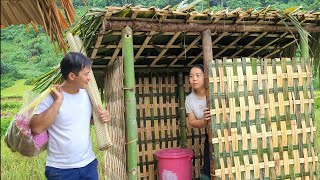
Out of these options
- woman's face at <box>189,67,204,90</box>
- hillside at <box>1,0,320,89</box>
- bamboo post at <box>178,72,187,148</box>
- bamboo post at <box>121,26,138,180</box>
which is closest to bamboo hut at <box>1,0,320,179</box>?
bamboo post at <box>121,26,138,180</box>

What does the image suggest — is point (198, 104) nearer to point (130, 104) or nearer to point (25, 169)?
point (130, 104)

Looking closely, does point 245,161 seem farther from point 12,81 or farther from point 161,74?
point 12,81

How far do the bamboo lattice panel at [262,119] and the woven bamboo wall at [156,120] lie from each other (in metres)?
1.59

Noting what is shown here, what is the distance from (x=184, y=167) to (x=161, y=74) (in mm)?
1422

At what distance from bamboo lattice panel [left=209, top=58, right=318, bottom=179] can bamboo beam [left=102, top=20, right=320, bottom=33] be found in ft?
1.17

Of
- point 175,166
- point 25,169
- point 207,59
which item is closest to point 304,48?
point 207,59

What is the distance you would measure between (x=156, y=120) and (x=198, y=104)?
4.32 feet

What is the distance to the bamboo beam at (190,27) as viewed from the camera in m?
3.52

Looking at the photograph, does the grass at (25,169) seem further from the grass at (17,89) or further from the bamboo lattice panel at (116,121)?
the grass at (17,89)

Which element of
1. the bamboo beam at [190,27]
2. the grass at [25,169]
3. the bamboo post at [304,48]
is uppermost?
the bamboo beam at [190,27]

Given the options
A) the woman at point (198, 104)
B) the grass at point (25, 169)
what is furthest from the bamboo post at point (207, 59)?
the grass at point (25, 169)

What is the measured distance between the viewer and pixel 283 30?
13.9 ft

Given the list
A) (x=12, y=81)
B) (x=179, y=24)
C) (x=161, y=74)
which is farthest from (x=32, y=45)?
(x=179, y=24)

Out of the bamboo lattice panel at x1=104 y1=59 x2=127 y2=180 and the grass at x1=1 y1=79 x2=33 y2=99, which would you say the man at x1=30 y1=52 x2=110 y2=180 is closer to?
the bamboo lattice panel at x1=104 y1=59 x2=127 y2=180
